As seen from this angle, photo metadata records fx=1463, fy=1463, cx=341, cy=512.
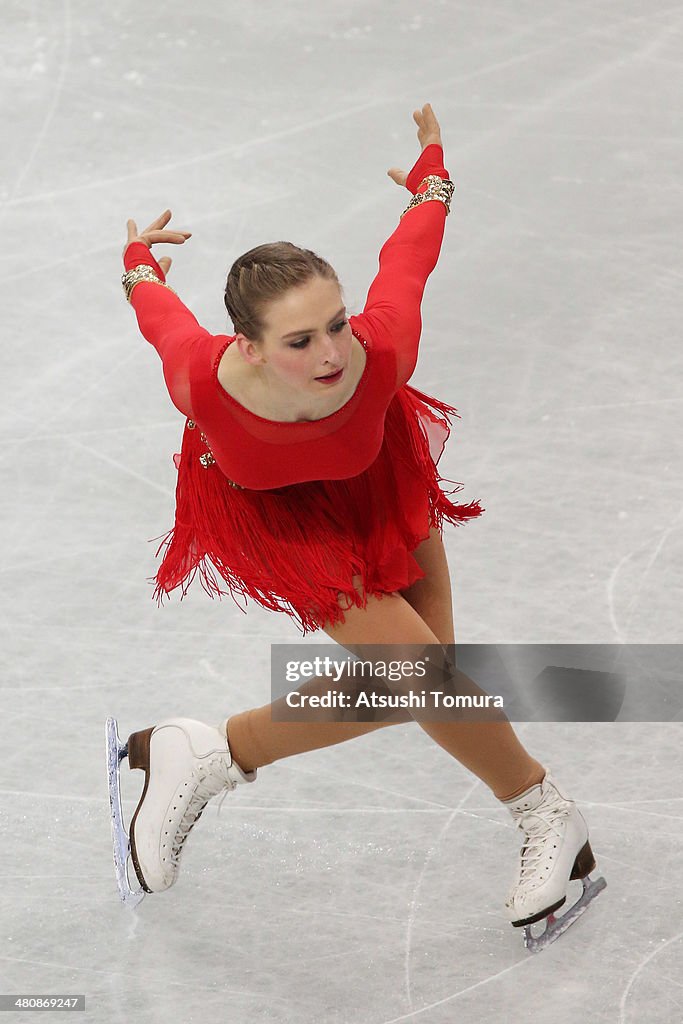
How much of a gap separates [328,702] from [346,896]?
0.41 meters

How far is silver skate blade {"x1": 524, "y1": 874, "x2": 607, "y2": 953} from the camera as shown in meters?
2.44

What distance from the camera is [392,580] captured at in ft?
7.57

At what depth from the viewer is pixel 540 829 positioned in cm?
243

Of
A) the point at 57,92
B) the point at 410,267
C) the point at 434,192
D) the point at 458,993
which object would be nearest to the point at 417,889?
the point at 458,993

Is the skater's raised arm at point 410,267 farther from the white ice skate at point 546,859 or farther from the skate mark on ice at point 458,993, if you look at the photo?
the skate mark on ice at point 458,993

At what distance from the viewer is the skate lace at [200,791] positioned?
2494 millimetres

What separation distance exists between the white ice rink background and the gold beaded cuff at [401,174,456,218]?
105 centimetres

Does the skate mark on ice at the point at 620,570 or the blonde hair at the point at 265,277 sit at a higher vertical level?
the blonde hair at the point at 265,277

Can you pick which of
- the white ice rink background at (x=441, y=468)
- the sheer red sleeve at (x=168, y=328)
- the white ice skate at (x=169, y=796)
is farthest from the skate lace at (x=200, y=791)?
the sheer red sleeve at (x=168, y=328)

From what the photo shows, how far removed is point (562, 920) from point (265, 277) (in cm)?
120

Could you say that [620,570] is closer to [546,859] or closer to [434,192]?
[546,859]

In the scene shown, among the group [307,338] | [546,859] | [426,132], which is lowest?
[546,859]

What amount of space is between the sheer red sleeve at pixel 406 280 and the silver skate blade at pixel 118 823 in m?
0.89

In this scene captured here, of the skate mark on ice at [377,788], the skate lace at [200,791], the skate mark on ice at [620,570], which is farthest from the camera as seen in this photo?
the skate mark on ice at [620,570]
